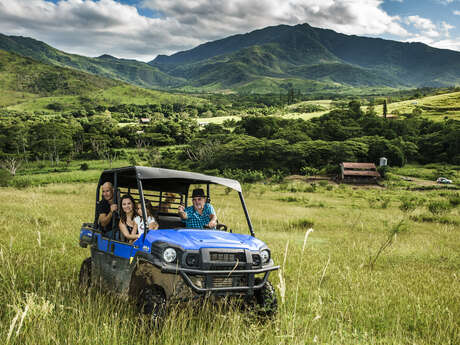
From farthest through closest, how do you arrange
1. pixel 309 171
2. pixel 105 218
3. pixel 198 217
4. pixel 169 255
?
pixel 309 171 < pixel 198 217 < pixel 105 218 < pixel 169 255

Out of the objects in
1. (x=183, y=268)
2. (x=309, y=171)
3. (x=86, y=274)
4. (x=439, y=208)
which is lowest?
(x=309, y=171)

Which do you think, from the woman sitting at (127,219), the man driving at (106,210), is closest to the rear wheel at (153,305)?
the woman sitting at (127,219)

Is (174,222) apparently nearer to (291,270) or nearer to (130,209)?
(130,209)

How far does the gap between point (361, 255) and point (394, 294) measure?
192 inches

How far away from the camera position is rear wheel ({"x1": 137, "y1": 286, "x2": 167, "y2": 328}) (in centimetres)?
479

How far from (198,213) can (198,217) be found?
0.08 meters

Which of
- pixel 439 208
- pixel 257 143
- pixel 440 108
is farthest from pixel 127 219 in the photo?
pixel 440 108

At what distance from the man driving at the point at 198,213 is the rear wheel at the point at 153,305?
209cm

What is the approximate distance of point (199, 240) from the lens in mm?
5336

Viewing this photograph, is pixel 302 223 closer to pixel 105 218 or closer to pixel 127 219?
pixel 105 218

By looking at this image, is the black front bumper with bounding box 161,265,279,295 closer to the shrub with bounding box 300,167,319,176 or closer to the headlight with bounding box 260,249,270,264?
the headlight with bounding box 260,249,270,264

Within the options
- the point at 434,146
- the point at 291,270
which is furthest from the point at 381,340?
the point at 434,146

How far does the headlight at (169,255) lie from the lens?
5004mm

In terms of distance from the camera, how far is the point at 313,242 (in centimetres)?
1558
